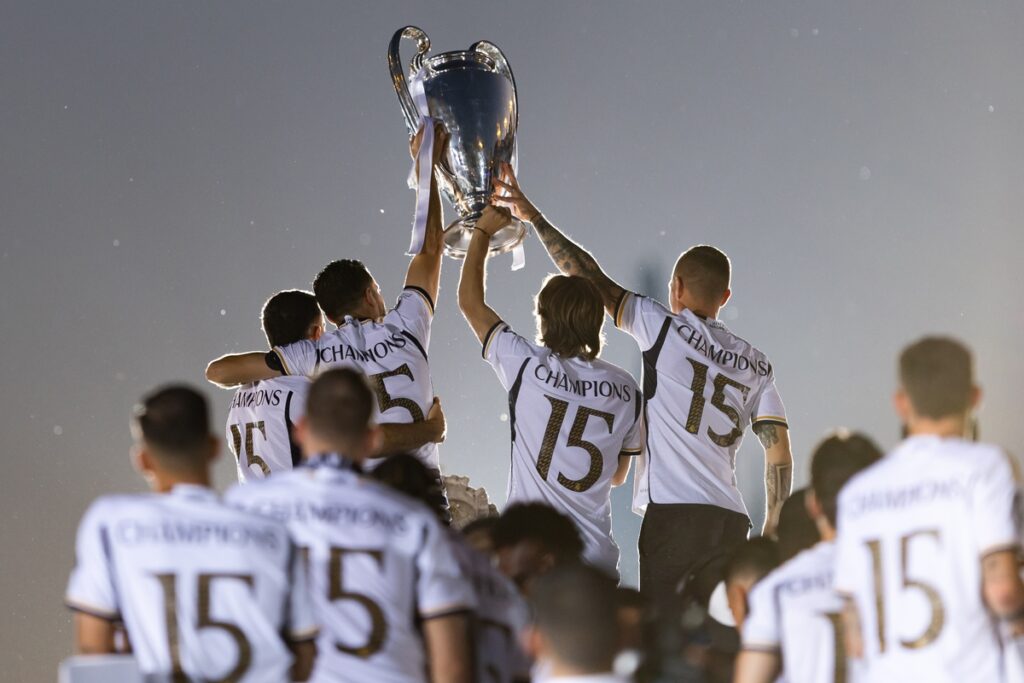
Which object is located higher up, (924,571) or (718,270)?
(718,270)

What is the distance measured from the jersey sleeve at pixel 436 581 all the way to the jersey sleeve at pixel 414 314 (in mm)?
2425

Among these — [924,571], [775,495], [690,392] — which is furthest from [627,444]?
[924,571]

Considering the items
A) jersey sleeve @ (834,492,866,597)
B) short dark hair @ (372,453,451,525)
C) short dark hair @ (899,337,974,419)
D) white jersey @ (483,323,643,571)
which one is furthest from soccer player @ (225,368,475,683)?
white jersey @ (483,323,643,571)

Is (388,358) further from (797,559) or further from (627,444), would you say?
(797,559)

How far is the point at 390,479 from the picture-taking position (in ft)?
12.5

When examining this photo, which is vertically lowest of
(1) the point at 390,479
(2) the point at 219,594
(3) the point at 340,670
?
(3) the point at 340,670

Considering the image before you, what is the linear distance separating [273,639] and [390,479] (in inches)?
29.8

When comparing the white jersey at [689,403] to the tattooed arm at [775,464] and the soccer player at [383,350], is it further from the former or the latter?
the soccer player at [383,350]

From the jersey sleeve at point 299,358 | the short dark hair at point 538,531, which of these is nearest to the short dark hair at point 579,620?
the short dark hair at point 538,531

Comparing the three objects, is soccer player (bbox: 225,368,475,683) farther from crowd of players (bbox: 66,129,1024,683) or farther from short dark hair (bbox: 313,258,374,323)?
short dark hair (bbox: 313,258,374,323)

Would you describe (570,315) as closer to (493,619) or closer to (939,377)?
(493,619)

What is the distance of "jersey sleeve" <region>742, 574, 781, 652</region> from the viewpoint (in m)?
3.47

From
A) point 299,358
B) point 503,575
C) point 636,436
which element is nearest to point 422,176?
point 299,358

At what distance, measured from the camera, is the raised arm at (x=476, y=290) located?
17.5 feet
